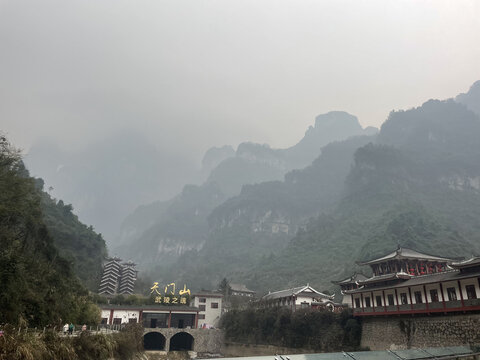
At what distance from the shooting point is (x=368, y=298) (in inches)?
1307

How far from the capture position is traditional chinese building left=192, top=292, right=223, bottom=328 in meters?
57.3

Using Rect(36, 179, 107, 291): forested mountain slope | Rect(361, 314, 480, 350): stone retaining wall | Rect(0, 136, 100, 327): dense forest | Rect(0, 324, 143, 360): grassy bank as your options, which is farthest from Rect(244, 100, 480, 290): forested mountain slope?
Rect(0, 324, 143, 360): grassy bank

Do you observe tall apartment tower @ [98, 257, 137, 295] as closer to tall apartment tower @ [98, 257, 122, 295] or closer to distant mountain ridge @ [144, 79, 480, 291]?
tall apartment tower @ [98, 257, 122, 295]

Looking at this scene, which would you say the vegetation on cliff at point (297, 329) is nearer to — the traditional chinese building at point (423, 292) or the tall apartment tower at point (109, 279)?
the traditional chinese building at point (423, 292)

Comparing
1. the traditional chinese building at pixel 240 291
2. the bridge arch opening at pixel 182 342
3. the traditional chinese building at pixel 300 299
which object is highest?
the traditional chinese building at pixel 240 291

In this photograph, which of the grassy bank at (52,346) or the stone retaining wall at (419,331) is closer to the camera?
the grassy bank at (52,346)

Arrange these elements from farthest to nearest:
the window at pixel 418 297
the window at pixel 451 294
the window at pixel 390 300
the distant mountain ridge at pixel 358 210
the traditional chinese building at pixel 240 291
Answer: the distant mountain ridge at pixel 358 210, the traditional chinese building at pixel 240 291, the window at pixel 390 300, the window at pixel 418 297, the window at pixel 451 294

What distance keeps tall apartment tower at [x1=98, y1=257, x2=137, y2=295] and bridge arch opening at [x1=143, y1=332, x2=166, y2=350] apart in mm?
20115

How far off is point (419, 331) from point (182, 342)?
39053 millimetres

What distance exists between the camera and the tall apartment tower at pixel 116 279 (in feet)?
231

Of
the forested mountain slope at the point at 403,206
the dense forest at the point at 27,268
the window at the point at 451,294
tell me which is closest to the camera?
the dense forest at the point at 27,268

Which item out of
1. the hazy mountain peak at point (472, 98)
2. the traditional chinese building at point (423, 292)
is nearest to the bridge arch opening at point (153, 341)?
the traditional chinese building at point (423, 292)

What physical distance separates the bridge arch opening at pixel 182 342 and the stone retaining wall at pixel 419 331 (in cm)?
3088

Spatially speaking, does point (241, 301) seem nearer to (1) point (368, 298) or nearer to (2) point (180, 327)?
(2) point (180, 327)
